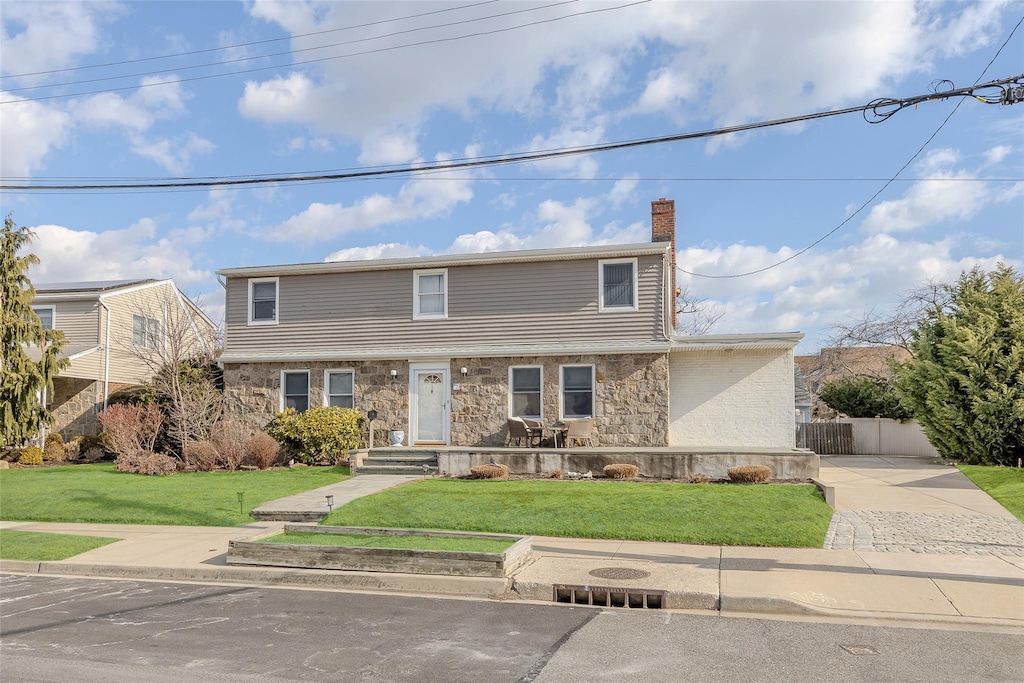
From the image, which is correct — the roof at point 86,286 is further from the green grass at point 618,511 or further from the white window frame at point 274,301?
the green grass at point 618,511

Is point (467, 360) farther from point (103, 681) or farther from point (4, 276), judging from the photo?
point (103, 681)

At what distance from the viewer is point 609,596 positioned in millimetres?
8305

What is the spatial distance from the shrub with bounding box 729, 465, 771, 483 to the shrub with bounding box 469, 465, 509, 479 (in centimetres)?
474

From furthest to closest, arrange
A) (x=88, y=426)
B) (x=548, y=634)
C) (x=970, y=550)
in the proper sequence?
1. (x=88, y=426)
2. (x=970, y=550)
3. (x=548, y=634)

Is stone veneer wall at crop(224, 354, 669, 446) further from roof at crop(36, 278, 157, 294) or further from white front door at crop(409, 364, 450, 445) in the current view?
roof at crop(36, 278, 157, 294)

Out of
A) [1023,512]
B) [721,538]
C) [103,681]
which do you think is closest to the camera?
[103,681]

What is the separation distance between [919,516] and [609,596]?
7.17 m

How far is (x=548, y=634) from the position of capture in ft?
23.2

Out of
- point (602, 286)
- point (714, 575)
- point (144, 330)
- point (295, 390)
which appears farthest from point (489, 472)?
point (144, 330)

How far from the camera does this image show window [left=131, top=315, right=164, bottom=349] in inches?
1163

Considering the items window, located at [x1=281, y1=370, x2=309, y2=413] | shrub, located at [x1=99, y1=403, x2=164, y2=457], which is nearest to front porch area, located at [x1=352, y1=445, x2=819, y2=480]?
window, located at [x1=281, y1=370, x2=309, y2=413]

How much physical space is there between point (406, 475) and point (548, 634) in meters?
11.0

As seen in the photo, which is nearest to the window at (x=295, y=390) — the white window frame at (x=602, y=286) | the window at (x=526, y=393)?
the window at (x=526, y=393)

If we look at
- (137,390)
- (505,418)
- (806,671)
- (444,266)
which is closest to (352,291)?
(444,266)
